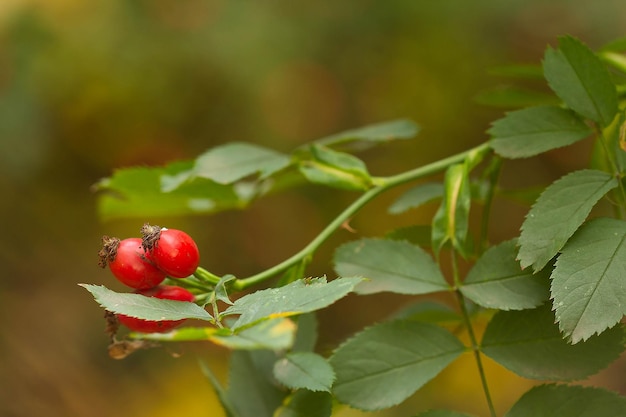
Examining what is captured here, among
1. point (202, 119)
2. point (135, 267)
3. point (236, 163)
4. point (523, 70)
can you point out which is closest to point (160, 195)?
point (236, 163)

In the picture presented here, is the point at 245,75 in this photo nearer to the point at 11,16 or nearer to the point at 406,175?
the point at 11,16

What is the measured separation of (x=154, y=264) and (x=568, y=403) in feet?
1.12

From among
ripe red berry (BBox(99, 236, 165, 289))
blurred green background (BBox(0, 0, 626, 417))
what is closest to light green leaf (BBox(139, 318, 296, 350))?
ripe red berry (BBox(99, 236, 165, 289))

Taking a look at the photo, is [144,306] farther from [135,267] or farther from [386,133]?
[386,133]

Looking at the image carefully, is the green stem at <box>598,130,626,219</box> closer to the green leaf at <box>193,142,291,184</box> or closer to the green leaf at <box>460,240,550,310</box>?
the green leaf at <box>460,240,550,310</box>

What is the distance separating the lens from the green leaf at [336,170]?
0.76 m

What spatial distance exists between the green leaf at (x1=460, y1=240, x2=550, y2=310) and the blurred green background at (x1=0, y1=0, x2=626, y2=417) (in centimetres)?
147

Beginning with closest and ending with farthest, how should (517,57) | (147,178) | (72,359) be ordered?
(147,178) < (517,57) < (72,359)

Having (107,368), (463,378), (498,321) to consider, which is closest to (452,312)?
(498,321)

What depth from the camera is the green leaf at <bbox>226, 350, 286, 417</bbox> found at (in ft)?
2.15

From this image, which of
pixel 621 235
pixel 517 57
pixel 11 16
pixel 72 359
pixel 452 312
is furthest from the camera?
pixel 72 359

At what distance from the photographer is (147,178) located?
35.1 inches

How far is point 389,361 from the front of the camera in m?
0.60

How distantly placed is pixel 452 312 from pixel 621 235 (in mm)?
258
